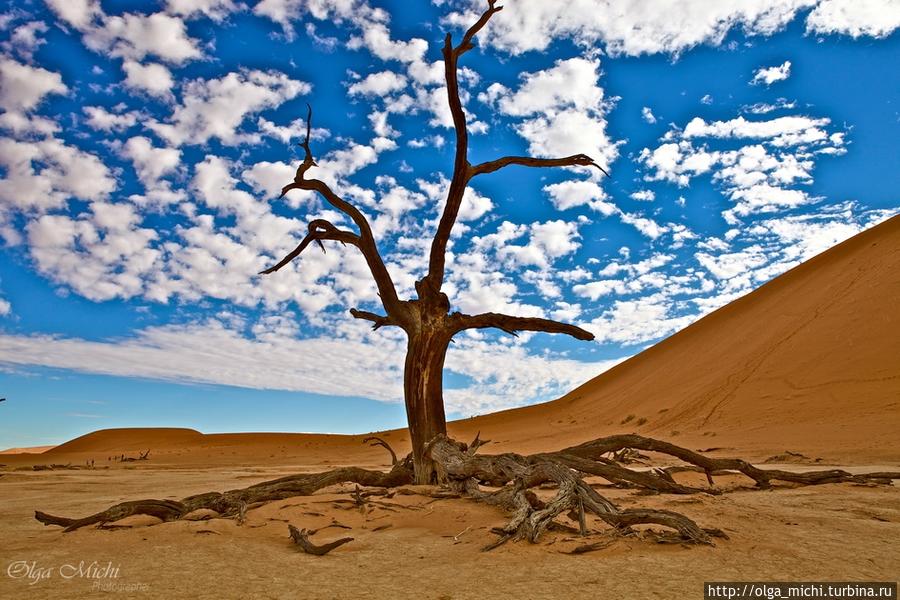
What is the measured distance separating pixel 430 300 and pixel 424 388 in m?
1.02

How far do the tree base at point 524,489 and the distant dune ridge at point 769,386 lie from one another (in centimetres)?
566

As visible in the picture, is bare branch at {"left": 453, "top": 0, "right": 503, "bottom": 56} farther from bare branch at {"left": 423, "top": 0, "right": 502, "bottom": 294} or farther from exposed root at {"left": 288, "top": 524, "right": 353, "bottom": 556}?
exposed root at {"left": 288, "top": 524, "right": 353, "bottom": 556}

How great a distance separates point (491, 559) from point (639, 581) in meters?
0.83

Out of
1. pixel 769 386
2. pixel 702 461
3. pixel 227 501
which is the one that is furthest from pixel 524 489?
pixel 769 386

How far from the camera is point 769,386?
16.1m

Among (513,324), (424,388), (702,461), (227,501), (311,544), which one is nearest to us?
(311,544)

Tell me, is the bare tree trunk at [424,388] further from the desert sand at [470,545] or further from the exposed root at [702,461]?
the exposed root at [702,461]

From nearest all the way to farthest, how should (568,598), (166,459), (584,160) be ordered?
(568,598)
(584,160)
(166,459)

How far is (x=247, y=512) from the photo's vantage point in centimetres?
450

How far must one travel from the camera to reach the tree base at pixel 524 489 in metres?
3.31

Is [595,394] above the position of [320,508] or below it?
above

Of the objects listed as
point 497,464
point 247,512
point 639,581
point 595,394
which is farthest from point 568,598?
point 595,394

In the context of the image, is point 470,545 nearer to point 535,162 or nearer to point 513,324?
point 513,324

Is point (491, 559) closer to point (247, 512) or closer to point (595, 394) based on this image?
point (247, 512)
